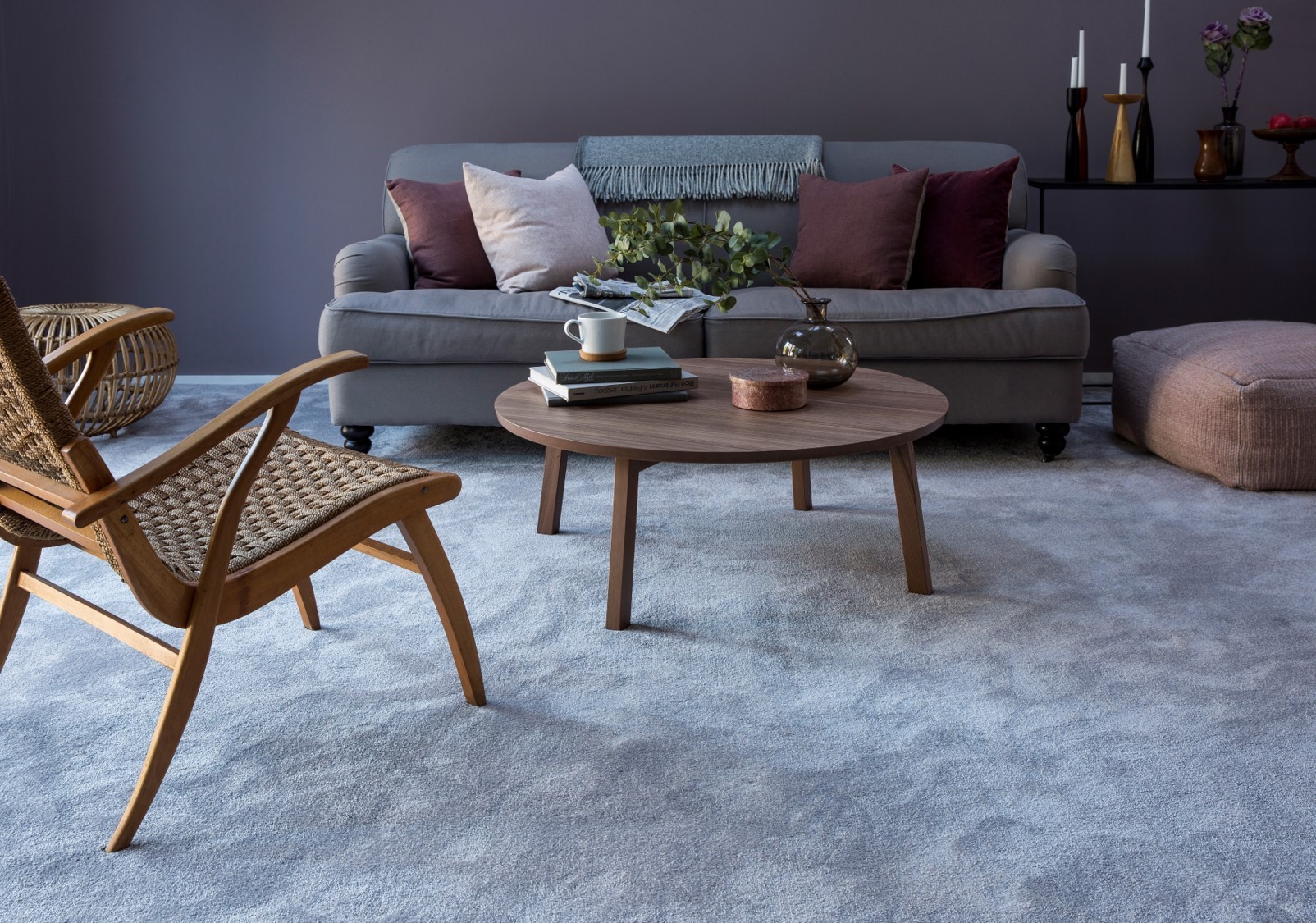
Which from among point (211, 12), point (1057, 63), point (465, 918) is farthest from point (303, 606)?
point (1057, 63)

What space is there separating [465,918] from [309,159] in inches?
137

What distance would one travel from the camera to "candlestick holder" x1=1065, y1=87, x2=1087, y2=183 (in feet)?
12.4

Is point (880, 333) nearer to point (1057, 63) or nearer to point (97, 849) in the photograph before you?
point (1057, 63)

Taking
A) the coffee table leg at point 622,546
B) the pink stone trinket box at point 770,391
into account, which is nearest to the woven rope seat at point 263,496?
the coffee table leg at point 622,546

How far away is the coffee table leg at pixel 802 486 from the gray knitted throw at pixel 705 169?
4.40 ft

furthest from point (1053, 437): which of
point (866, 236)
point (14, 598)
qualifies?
point (14, 598)

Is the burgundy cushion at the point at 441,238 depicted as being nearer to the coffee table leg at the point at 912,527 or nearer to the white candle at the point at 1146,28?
the coffee table leg at the point at 912,527

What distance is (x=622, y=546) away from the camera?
2061mm

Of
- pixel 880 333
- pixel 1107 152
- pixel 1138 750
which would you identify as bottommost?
pixel 1138 750

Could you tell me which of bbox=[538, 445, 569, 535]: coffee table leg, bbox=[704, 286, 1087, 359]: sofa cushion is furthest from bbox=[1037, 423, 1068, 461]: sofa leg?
bbox=[538, 445, 569, 535]: coffee table leg

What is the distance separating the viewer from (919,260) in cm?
353

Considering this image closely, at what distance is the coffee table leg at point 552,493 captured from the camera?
8.34 feet

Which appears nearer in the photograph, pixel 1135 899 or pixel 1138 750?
pixel 1135 899

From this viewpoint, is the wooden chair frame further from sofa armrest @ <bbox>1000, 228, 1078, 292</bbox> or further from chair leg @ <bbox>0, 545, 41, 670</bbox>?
sofa armrest @ <bbox>1000, 228, 1078, 292</bbox>
